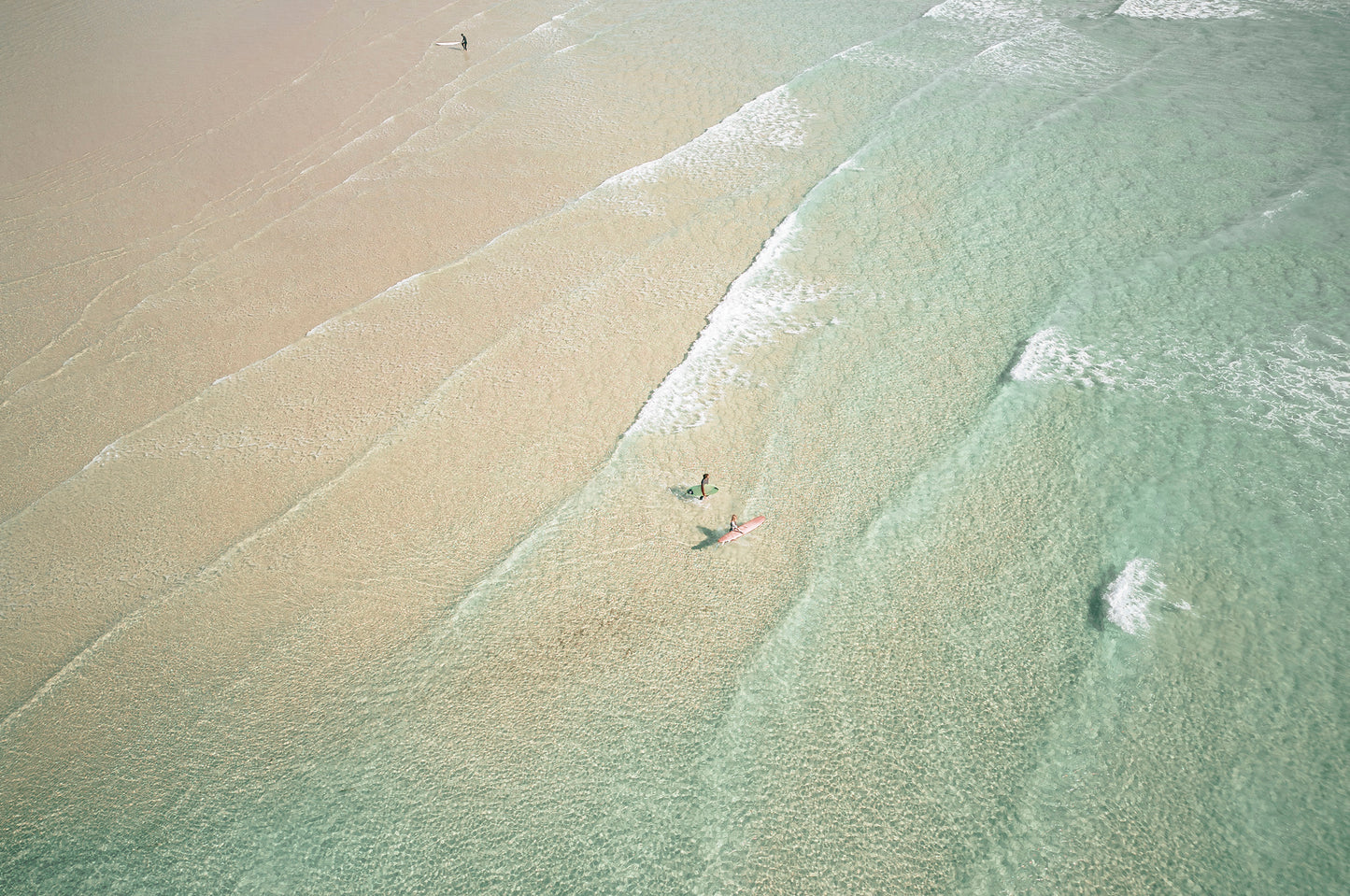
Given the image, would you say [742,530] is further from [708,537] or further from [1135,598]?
[1135,598]

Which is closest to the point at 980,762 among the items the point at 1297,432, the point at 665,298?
the point at 1297,432

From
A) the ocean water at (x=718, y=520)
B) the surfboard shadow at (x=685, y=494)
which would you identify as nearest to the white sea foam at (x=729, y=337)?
the ocean water at (x=718, y=520)

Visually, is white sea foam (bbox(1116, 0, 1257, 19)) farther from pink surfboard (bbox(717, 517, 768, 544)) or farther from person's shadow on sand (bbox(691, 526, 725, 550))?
person's shadow on sand (bbox(691, 526, 725, 550))

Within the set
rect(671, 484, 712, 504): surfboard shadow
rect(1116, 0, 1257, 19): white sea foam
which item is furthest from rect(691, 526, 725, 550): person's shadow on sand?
rect(1116, 0, 1257, 19): white sea foam

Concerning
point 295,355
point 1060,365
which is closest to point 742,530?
point 1060,365

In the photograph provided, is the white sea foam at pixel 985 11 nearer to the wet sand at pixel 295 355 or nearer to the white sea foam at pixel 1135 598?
the wet sand at pixel 295 355

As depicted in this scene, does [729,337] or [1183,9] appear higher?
[729,337]
